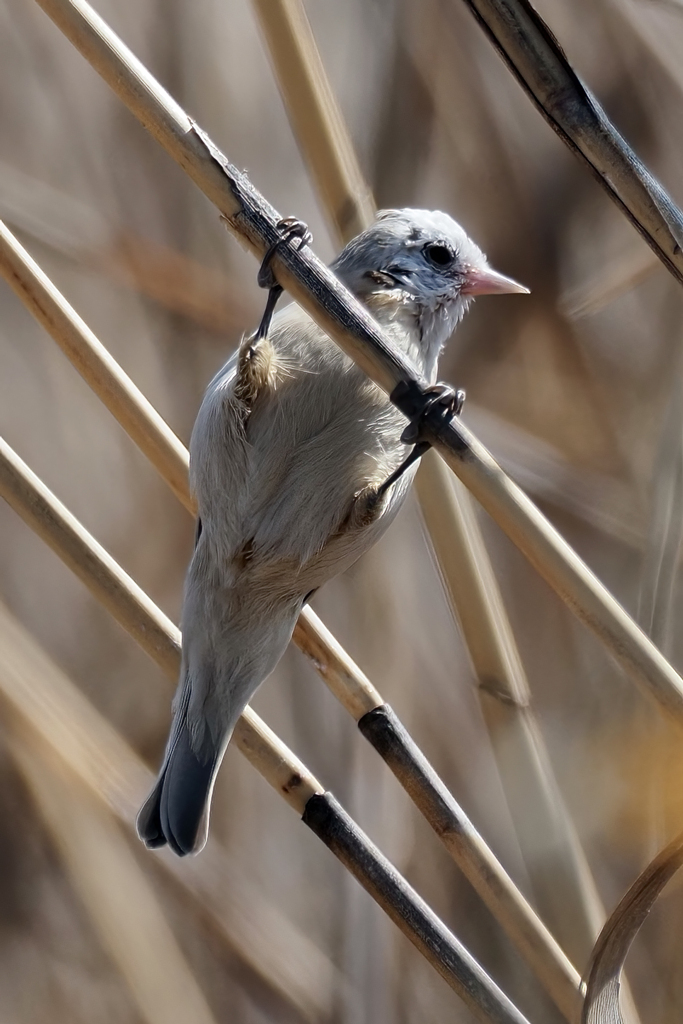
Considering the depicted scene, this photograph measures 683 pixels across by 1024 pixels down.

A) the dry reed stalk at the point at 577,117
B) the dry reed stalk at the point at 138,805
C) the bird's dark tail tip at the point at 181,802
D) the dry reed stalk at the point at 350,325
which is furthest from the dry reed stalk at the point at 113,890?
the dry reed stalk at the point at 577,117

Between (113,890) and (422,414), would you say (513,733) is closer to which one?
(422,414)

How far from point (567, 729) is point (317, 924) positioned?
61 centimetres

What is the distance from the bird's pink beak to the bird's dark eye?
0.11ft

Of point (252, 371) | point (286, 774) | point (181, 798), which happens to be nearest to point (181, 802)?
point (181, 798)

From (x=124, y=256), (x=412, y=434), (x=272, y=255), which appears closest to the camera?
(x=272, y=255)

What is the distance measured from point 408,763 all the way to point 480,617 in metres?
0.20

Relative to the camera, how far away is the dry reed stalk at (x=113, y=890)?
59.1 inches

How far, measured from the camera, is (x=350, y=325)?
2.80ft

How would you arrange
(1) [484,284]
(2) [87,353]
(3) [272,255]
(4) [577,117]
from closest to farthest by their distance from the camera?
1. (4) [577,117]
2. (3) [272,255]
3. (2) [87,353]
4. (1) [484,284]

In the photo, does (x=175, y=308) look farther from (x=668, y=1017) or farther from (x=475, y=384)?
(x=668, y=1017)

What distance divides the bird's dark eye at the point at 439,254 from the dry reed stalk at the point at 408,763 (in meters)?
0.43

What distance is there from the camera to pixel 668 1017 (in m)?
1.56

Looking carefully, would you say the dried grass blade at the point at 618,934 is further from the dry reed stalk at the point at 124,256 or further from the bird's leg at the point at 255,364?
the dry reed stalk at the point at 124,256

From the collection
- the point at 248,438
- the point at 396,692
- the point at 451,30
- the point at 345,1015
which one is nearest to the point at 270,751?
the point at 248,438
